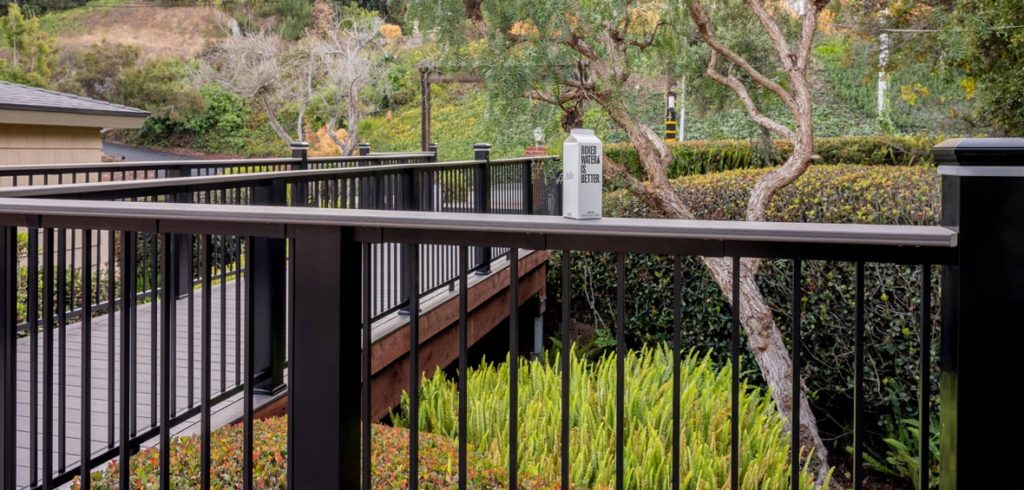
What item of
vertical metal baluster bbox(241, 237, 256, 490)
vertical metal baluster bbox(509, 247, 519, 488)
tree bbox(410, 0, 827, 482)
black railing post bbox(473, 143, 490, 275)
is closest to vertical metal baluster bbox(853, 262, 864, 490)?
vertical metal baluster bbox(509, 247, 519, 488)

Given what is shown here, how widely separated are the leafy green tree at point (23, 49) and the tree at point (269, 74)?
4.60 m

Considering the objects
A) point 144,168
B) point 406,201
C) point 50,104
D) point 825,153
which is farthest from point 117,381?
point 825,153

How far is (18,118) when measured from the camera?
8742 mm

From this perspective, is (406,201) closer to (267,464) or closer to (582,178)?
(267,464)

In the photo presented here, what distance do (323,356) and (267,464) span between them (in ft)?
3.34

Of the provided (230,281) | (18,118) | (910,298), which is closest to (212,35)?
(18,118)

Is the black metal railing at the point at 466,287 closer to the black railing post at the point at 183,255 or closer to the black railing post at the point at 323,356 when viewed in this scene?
the black railing post at the point at 323,356

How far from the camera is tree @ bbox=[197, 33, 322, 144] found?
2445cm

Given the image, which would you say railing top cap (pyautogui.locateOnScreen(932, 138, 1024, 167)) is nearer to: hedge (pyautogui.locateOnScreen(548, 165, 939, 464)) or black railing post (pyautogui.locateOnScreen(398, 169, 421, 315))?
black railing post (pyautogui.locateOnScreen(398, 169, 421, 315))

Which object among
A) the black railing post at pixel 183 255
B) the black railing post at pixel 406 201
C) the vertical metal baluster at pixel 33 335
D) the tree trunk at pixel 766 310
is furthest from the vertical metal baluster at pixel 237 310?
the tree trunk at pixel 766 310

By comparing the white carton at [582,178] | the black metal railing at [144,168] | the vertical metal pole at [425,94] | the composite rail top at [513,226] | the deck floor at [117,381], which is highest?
the vertical metal pole at [425,94]

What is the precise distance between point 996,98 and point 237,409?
719 centimetres

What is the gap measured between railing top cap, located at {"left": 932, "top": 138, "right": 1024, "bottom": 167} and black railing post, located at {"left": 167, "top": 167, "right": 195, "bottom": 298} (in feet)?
5.97

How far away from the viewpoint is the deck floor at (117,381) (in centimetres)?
307
